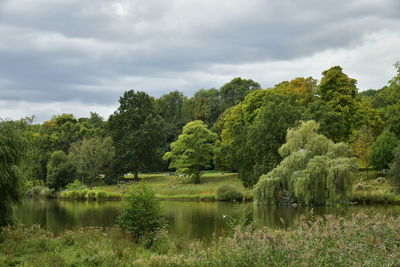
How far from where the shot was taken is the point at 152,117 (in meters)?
63.4

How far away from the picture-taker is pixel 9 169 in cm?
1641

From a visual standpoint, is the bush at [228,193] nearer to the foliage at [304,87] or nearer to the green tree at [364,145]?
the green tree at [364,145]

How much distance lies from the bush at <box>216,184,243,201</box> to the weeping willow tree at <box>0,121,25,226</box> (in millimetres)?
27099

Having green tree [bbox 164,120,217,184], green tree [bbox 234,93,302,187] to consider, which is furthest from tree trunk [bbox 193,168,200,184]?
green tree [bbox 234,93,302,187]

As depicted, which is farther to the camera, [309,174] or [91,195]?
[91,195]

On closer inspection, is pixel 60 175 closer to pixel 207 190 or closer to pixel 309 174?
pixel 207 190

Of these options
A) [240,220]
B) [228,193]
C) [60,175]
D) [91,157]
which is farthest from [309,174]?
[60,175]

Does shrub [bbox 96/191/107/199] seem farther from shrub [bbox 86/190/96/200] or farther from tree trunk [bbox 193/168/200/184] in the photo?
tree trunk [bbox 193/168/200/184]

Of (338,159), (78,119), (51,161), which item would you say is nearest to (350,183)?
(338,159)

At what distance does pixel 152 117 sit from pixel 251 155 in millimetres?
22336

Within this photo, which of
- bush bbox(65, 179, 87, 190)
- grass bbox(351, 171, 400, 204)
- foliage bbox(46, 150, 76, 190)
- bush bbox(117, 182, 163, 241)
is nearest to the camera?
bush bbox(117, 182, 163, 241)

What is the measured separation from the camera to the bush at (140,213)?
17391 millimetres

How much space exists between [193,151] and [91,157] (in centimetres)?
1376

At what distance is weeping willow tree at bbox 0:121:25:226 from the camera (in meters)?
16.3
